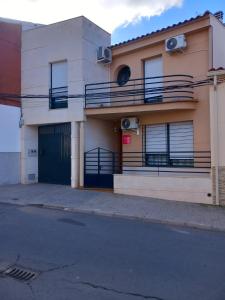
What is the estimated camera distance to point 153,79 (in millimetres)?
13023

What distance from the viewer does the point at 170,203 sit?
1030 centimetres

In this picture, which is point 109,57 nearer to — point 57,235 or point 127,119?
point 127,119

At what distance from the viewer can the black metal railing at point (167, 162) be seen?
37.9ft

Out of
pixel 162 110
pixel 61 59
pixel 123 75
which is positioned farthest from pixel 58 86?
pixel 162 110

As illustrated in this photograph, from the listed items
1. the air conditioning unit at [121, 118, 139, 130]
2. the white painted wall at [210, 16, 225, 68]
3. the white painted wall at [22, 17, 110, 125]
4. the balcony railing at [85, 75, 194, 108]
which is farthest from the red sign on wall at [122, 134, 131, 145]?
the white painted wall at [210, 16, 225, 68]

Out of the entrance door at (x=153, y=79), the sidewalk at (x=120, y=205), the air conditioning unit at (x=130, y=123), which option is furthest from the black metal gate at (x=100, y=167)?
the entrance door at (x=153, y=79)

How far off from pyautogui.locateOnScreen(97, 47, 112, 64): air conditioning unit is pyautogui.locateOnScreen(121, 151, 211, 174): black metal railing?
416 centimetres

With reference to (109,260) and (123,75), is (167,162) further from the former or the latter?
(109,260)

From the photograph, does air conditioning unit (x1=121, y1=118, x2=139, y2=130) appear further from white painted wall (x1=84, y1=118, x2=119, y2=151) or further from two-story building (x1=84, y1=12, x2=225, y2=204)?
white painted wall (x1=84, y1=118, x2=119, y2=151)

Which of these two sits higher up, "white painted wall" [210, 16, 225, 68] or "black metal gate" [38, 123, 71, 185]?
"white painted wall" [210, 16, 225, 68]

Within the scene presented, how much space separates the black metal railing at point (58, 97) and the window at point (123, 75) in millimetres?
2466

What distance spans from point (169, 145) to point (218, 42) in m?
4.34

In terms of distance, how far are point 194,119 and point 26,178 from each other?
7853 mm

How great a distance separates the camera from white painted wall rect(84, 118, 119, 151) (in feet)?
44.6
